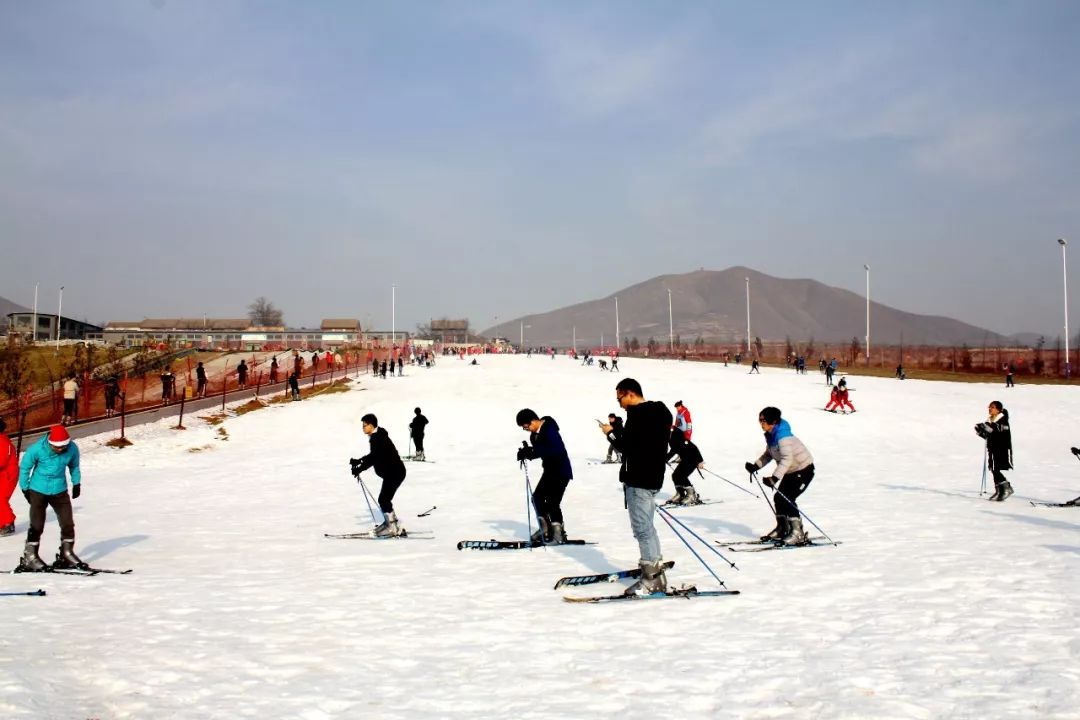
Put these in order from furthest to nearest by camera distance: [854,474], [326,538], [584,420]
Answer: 1. [584,420]
2. [854,474]
3. [326,538]

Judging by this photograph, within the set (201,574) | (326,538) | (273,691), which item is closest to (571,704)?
(273,691)

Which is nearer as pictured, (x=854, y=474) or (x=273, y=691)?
(x=273, y=691)

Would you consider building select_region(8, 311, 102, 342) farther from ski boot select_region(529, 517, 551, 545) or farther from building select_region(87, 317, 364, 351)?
ski boot select_region(529, 517, 551, 545)

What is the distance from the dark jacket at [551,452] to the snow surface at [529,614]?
1.08 metres

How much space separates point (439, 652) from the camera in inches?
243

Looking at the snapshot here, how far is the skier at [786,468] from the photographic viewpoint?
962 centimetres

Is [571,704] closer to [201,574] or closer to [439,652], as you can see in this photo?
[439,652]

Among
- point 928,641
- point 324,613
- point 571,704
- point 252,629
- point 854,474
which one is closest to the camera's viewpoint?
point 571,704

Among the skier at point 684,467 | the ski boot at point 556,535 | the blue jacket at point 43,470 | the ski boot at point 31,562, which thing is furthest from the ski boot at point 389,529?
the skier at point 684,467

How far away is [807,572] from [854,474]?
10.8 m

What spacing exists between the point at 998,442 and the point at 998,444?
36 mm

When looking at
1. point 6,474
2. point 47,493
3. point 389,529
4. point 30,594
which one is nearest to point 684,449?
point 389,529

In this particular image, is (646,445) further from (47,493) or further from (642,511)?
(47,493)

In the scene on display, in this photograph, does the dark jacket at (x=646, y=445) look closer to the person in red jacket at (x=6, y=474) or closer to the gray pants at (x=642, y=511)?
the gray pants at (x=642, y=511)
